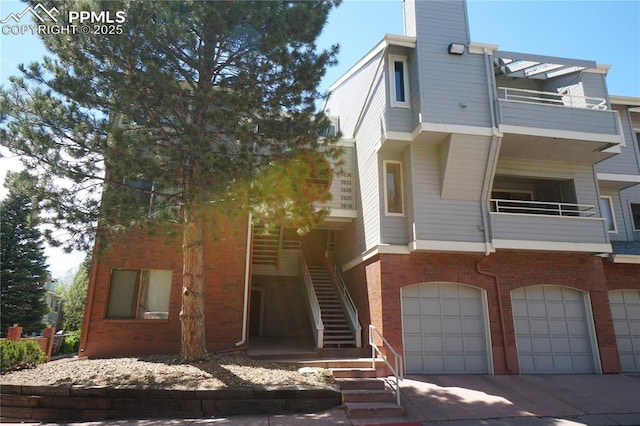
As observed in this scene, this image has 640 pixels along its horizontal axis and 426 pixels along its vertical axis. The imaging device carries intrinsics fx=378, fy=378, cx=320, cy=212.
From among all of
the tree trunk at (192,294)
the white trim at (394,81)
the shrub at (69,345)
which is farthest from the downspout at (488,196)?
the shrub at (69,345)

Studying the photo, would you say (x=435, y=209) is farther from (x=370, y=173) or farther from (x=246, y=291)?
(x=246, y=291)

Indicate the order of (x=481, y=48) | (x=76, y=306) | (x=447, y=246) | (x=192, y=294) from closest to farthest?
(x=192, y=294) → (x=447, y=246) → (x=481, y=48) → (x=76, y=306)

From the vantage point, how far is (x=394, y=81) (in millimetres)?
11258

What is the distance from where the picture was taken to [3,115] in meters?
7.36

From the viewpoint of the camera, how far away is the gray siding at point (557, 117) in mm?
10695

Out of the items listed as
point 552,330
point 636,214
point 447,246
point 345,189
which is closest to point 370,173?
point 345,189

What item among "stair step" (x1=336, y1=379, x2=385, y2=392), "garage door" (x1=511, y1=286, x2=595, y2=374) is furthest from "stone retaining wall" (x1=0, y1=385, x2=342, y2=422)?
"garage door" (x1=511, y1=286, x2=595, y2=374)

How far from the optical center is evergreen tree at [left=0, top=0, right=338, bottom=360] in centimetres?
719

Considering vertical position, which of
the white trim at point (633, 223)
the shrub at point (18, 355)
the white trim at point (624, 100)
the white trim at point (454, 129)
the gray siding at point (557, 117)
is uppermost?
the white trim at point (624, 100)

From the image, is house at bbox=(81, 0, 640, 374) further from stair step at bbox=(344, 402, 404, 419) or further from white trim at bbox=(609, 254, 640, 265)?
stair step at bbox=(344, 402, 404, 419)

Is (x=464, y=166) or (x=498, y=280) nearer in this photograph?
(x=464, y=166)

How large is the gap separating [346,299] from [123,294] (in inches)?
268

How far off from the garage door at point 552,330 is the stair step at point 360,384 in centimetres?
487

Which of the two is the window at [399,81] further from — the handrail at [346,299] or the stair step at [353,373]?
the stair step at [353,373]
